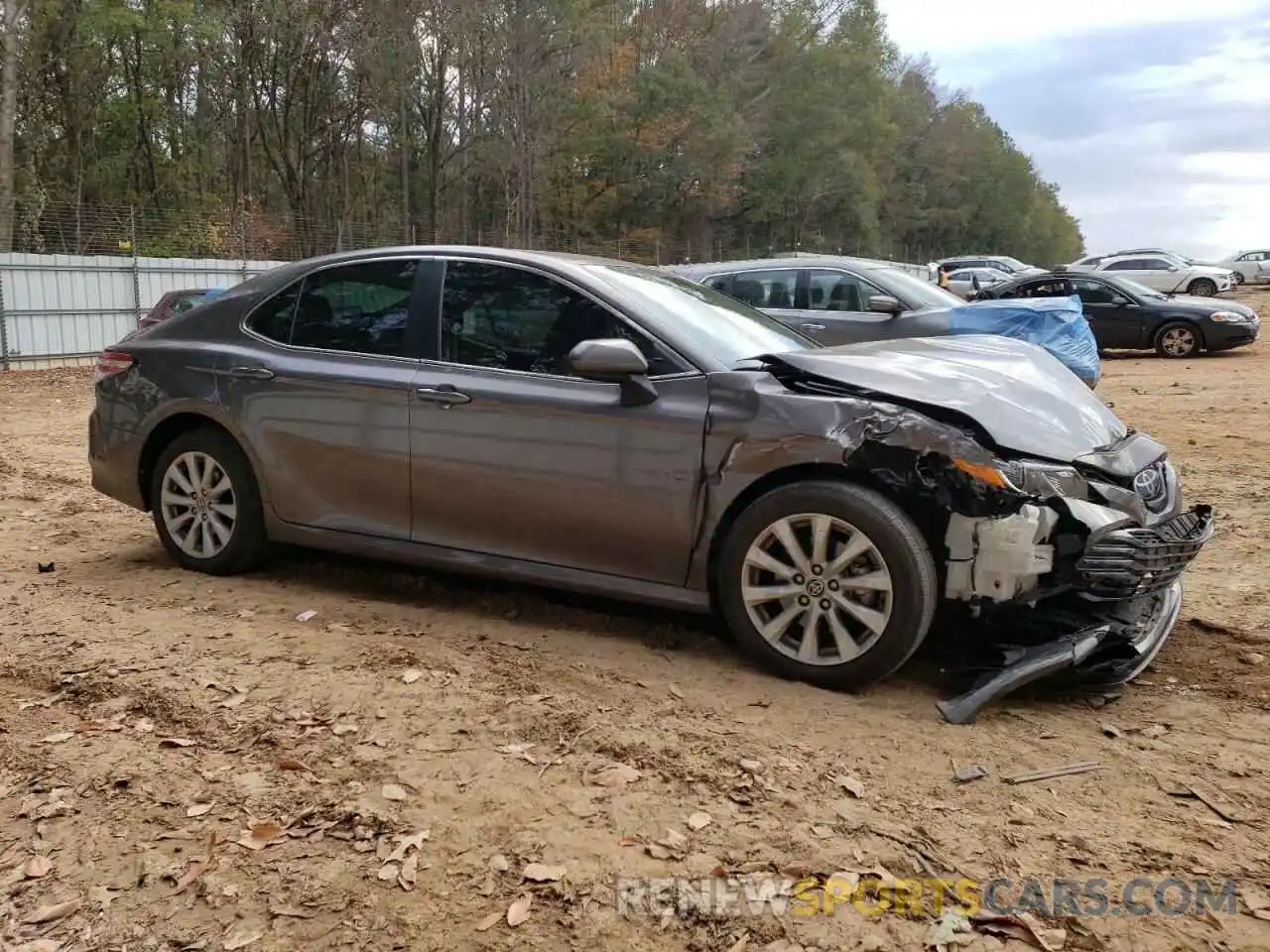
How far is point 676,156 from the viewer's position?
45.4m

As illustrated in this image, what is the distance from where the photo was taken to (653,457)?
398 centimetres

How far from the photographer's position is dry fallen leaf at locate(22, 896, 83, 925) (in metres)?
2.42

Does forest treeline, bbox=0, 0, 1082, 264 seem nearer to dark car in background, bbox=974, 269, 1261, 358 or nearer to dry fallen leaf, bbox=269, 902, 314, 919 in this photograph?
dark car in background, bbox=974, 269, 1261, 358

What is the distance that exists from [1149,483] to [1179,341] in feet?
48.0

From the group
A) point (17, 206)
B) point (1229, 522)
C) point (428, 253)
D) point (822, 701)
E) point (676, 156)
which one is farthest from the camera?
point (676, 156)

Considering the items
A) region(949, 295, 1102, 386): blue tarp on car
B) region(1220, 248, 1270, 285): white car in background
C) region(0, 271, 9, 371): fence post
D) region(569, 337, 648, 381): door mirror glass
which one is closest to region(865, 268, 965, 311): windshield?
region(949, 295, 1102, 386): blue tarp on car

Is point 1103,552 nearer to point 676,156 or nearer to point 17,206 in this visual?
point 17,206

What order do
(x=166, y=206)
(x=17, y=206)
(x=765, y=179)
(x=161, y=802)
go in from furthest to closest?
(x=765, y=179)
(x=166, y=206)
(x=17, y=206)
(x=161, y=802)

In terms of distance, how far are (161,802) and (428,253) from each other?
264cm

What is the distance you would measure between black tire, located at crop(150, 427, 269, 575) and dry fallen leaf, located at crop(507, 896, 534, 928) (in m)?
3.00

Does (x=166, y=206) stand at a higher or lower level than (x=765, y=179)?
lower

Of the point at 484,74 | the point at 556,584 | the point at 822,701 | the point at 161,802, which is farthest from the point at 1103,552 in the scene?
the point at 484,74

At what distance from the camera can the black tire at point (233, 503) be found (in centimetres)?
495

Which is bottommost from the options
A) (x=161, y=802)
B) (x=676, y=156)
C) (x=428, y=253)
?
(x=161, y=802)
